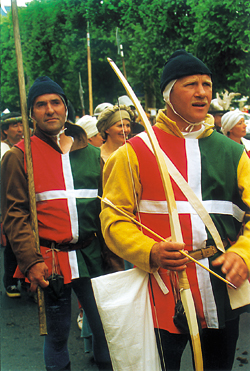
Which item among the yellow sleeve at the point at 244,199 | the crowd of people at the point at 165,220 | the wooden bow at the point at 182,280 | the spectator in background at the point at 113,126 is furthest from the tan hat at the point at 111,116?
the wooden bow at the point at 182,280

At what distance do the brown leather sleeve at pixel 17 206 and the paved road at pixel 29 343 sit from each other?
1.41m

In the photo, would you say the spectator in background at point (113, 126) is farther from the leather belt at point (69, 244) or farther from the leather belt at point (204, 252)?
the leather belt at point (204, 252)

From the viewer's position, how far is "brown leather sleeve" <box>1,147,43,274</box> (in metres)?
2.12

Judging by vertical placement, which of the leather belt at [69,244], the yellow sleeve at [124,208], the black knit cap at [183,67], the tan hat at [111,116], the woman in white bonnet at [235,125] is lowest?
the leather belt at [69,244]

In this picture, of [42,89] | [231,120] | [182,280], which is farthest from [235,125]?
[182,280]

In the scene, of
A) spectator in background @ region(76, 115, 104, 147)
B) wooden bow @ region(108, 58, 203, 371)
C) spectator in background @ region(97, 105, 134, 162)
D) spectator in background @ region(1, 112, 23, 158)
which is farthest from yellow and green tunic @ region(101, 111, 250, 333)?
spectator in background @ region(1, 112, 23, 158)

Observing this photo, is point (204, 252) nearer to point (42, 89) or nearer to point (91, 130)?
point (42, 89)

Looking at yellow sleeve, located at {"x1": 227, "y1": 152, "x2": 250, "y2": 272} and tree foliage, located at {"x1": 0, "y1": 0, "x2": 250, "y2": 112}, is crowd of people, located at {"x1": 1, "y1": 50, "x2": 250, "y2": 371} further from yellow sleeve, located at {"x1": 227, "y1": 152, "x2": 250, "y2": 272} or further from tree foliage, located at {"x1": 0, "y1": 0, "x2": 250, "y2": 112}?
tree foliage, located at {"x1": 0, "y1": 0, "x2": 250, "y2": 112}

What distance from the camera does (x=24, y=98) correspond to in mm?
2180

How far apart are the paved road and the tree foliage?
13.3 ft

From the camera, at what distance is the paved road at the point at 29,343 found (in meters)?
3.07

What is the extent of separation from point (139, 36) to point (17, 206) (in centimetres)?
1139

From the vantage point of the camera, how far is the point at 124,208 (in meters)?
1.73

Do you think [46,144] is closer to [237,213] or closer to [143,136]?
[143,136]
